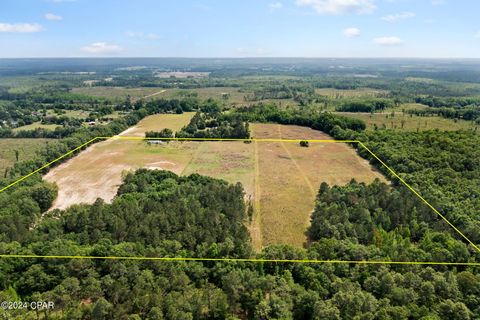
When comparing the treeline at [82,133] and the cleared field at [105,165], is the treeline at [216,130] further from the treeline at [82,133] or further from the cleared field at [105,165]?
the treeline at [82,133]

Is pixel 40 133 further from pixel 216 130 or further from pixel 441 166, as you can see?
pixel 441 166

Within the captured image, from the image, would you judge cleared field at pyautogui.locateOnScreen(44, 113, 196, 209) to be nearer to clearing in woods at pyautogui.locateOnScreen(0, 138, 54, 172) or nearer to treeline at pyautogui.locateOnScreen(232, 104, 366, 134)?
clearing in woods at pyautogui.locateOnScreen(0, 138, 54, 172)

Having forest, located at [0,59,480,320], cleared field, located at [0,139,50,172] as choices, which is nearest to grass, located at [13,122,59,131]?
cleared field, located at [0,139,50,172]

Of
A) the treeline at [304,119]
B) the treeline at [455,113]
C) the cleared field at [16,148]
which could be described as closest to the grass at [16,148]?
the cleared field at [16,148]

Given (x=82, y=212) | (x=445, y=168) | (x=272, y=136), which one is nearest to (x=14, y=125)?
(x=272, y=136)

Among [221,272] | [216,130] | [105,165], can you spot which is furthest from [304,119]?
[221,272]
